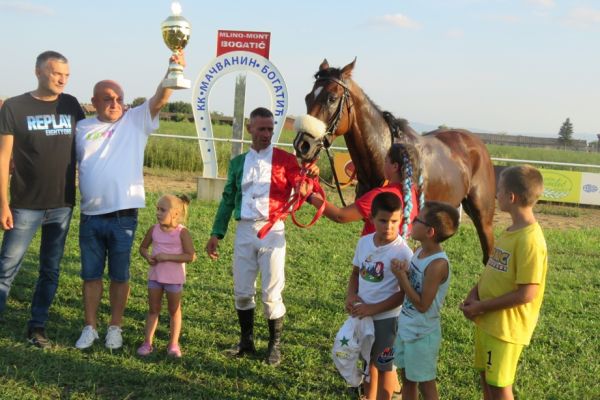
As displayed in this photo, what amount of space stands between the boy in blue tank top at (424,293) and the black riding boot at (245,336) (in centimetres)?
145

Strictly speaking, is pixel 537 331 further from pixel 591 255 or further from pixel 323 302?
pixel 591 255

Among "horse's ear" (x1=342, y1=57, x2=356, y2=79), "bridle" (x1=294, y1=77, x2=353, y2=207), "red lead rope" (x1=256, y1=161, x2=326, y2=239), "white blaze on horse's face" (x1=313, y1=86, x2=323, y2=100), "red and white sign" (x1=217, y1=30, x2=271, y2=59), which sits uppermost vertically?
"red and white sign" (x1=217, y1=30, x2=271, y2=59)

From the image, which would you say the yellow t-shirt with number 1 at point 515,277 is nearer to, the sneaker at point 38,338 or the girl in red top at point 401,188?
the girl in red top at point 401,188

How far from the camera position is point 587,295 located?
Result: 6.10m

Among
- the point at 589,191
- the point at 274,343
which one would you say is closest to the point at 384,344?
the point at 274,343

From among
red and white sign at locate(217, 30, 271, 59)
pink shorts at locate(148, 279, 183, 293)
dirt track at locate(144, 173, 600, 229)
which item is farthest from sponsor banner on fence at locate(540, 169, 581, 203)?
pink shorts at locate(148, 279, 183, 293)

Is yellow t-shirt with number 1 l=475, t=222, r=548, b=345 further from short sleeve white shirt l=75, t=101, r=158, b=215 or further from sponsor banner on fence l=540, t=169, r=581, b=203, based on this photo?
sponsor banner on fence l=540, t=169, r=581, b=203

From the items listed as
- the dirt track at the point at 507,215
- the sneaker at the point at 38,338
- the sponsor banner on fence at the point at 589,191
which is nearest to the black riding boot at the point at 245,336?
the sneaker at the point at 38,338

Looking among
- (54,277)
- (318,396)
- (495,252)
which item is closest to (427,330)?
(495,252)

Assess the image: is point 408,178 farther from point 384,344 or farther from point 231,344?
point 231,344

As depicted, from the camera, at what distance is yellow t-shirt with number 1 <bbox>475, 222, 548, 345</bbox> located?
8.37 feet

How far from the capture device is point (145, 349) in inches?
157

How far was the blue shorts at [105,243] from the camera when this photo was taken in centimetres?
396

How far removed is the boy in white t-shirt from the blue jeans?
2267 millimetres
